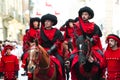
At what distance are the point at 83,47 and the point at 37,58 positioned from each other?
1.06 m

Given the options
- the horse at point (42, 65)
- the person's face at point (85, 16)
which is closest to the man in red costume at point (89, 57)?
the person's face at point (85, 16)

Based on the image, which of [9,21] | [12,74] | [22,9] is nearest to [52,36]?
[12,74]

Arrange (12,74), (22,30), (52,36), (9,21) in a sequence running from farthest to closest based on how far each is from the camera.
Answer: (22,30) < (9,21) < (12,74) < (52,36)

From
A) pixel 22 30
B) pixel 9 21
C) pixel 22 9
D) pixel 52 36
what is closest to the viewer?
pixel 52 36

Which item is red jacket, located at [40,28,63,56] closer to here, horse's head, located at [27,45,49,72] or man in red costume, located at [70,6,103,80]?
man in red costume, located at [70,6,103,80]

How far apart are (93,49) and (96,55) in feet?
0.47

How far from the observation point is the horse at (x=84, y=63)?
32.4ft

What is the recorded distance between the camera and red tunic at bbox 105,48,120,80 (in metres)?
11.6

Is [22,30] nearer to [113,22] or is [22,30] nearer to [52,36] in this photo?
[113,22]

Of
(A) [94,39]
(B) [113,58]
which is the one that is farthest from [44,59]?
(B) [113,58]

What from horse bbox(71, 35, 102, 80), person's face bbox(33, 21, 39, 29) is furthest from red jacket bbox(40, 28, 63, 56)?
person's face bbox(33, 21, 39, 29)

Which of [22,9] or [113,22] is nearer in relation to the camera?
[113,22]

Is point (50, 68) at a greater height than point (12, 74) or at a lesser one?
greater

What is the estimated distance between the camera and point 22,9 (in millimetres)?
60469
